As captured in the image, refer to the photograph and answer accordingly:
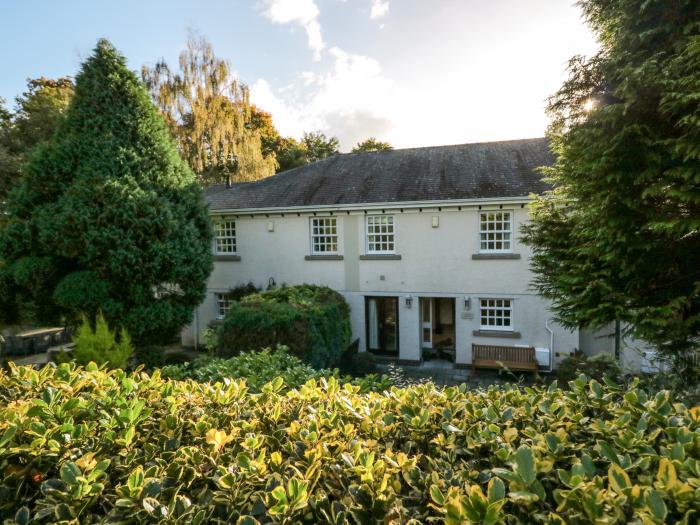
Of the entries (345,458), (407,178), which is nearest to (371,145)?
(407,178)

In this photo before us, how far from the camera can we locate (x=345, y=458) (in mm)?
2400

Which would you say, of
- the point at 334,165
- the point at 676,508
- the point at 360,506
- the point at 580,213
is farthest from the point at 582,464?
the point at 334,165

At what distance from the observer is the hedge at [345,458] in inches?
79.7

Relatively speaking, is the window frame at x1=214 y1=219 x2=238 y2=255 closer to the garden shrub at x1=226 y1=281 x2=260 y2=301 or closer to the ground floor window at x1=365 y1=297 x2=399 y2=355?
the garden shrub at x1=226 y1=281 x2=260 y2=301

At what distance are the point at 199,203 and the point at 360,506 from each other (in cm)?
1509

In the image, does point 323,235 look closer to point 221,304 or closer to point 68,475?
point 221,304

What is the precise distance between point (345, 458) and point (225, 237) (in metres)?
17.3

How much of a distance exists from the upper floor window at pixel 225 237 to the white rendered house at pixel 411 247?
0.16 feet

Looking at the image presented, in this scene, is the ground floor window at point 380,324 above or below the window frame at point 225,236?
below

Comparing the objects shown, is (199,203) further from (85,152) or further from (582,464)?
(582,464)

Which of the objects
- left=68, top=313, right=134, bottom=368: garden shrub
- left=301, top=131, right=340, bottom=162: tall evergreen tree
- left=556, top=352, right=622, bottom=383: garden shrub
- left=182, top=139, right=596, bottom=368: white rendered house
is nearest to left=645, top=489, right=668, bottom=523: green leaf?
left=556, top=352, right=622, bottom=383: garden shrub

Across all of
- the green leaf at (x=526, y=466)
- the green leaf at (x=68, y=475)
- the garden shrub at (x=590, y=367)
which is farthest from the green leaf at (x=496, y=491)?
the garden shrub at (x=590, y=367)

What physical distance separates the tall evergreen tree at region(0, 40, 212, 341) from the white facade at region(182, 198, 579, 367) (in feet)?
13.2

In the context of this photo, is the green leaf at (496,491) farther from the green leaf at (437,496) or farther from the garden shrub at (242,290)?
the garden shrub at (242,290)
